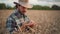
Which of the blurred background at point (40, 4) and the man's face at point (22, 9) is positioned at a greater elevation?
the blurred background at point (40, 4)

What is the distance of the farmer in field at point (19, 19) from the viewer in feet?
5.38

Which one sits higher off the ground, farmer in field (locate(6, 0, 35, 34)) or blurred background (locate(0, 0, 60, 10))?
blurred background (locate(0, 0, 60, 10))

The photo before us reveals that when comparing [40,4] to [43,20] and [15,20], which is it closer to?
[43,20]

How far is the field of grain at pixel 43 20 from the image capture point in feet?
5.39

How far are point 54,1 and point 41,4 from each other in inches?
6.0

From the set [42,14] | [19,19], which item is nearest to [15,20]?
[19,19]

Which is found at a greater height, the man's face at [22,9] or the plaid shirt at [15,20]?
the man's face at [22,9]

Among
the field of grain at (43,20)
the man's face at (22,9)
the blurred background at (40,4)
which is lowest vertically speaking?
the field of grain at (43,20)

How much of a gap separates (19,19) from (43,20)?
258 mm

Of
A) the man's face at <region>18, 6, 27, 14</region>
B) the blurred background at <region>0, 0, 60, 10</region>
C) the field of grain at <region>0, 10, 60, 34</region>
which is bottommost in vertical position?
the field of grain at <region>0, 10, 60, 34</region>

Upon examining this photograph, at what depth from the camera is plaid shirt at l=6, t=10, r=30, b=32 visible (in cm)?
164

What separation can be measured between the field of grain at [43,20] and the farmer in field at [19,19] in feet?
0.14

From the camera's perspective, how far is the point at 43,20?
5.66 ft

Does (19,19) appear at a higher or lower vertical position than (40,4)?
lower
